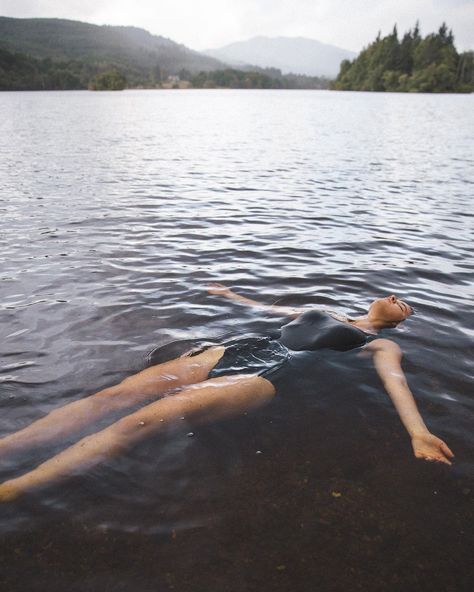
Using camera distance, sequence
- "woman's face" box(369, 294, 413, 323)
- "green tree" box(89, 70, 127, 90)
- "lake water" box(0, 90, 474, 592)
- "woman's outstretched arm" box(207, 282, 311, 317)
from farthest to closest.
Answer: "green tree" box(89, 70, 127, 90), "woman's outstretched arm" box(207, 282, 311, 317), "woman's face" box(369, 294, 413, 323), "lake water" box(0, 90, 474, 592)

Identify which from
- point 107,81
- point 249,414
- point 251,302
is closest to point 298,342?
point 249,414

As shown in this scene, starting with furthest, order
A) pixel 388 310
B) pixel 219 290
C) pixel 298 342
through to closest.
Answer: pixel 219 290, pixel 388 310, pixel 298 342

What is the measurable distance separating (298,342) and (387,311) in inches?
53.2

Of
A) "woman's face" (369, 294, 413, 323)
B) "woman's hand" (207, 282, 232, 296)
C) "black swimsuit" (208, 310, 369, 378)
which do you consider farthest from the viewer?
"woman's hand" (207, 282, 232, 296)

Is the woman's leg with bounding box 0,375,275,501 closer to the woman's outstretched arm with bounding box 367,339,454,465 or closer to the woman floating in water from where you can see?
the woman floating in water

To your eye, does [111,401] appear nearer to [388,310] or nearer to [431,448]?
[431,448]

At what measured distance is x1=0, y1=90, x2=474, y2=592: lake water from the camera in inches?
112

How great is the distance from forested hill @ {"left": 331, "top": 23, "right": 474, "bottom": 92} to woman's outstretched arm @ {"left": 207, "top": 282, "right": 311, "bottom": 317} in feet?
459

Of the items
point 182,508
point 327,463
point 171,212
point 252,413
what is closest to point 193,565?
point 182,508

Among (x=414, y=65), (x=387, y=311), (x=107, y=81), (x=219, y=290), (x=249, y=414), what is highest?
(x=414, y=65)

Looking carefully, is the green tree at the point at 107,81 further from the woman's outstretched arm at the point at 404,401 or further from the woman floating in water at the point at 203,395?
the woman's outstretched arm at the point at 404,401

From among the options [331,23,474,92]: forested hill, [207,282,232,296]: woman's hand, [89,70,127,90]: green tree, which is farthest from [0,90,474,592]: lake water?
[89,70,127,90]: green tree

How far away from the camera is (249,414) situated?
169 inches

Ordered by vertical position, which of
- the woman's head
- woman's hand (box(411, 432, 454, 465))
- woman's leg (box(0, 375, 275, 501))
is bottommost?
woman's hand (box(411, 432, 454, 465))
